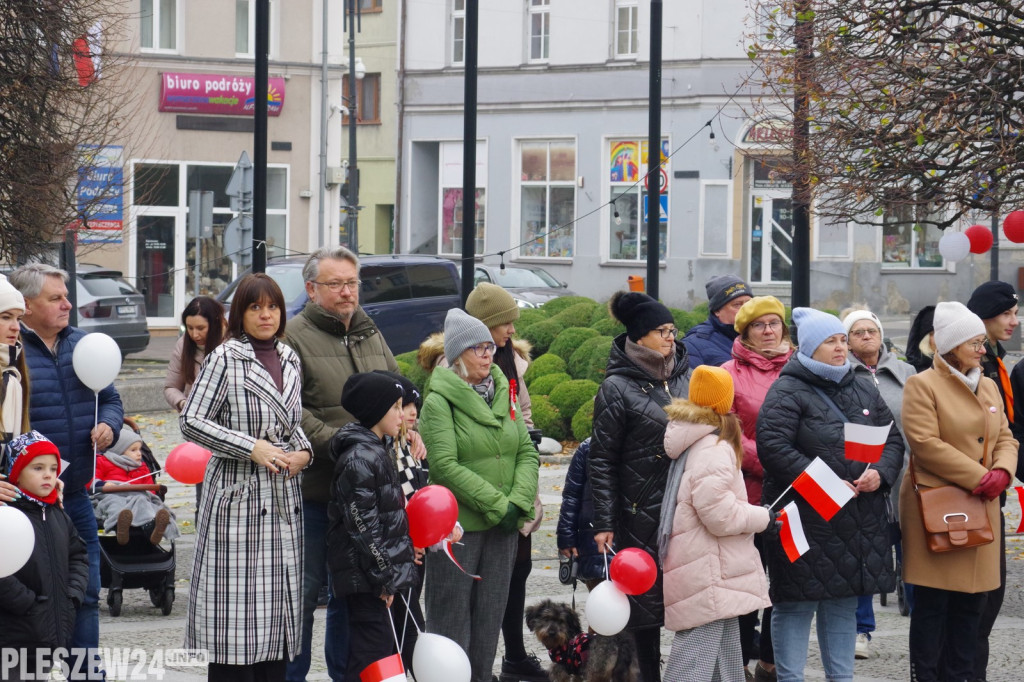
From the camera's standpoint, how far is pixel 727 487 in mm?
6102

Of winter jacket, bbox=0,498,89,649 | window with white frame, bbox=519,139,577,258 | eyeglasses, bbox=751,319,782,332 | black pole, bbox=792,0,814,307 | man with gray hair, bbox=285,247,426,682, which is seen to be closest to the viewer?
winter jacket, bbox=0,498,89,649

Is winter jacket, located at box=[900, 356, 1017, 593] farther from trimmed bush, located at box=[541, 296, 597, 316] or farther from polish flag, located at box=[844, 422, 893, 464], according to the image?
trimmed bush, located at box=[541, 296, 597, 316]

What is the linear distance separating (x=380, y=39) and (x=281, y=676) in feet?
137

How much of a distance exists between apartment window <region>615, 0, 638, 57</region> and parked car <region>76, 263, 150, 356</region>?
61.1 feet

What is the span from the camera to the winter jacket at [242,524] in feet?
18.7

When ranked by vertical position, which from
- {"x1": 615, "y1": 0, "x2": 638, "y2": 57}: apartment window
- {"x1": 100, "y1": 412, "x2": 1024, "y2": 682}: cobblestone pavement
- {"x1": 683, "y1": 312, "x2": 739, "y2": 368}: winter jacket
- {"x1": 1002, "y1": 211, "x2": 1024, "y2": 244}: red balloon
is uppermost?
{"x1": 615, "y1": 0, "x2": 638, "y2": 57}: apartment window

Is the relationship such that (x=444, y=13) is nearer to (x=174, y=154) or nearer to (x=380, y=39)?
(x=380, y=39)

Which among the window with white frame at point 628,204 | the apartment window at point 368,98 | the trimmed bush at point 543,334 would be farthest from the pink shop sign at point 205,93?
the trimmed bush at point 543,334

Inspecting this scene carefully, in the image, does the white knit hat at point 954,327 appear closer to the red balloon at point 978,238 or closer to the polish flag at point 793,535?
the polish flag at point 793,535

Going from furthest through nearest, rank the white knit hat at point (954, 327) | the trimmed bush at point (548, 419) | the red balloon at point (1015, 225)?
the trimmed bush at point (548, 419) → the red balloon at point (1015, 225) → the white knit hat at point (954, 327)

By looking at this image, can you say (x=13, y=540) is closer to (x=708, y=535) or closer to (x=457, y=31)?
(x=708, y=535)

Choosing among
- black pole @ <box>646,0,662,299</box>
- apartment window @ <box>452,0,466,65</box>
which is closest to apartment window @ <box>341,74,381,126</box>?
apartment window @ <box>452,0,466,65</box>

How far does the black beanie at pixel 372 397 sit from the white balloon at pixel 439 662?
37.0 inches

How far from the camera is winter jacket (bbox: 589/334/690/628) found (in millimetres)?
6395
